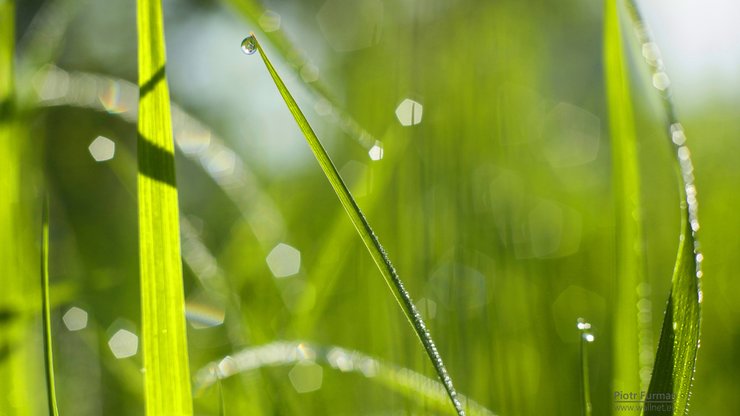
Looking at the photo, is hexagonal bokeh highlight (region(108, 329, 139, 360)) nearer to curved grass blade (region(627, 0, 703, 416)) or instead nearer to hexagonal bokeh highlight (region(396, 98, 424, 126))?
hexagonal bokeh highlight (region(396, 98, 424, 126))

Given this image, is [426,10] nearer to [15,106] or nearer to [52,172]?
[15,106]

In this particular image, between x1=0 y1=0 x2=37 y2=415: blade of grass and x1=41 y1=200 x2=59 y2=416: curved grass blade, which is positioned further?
x1=0 y1=0 x2=37 y2=415: blade of grass

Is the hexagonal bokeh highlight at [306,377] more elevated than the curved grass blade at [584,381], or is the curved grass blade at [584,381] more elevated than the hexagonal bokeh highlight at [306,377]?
the hexagonal bokeh highlight at [306,377]

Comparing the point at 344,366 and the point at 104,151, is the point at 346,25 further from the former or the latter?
the point at 344,366

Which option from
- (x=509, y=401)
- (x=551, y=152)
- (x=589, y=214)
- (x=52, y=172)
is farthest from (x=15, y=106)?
(x=52, y=172)

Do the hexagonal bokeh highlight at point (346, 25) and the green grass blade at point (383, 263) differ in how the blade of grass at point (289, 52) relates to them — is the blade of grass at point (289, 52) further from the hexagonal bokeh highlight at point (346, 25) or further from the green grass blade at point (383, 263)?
the hexagonal bokeh highlight at point (346, 25)

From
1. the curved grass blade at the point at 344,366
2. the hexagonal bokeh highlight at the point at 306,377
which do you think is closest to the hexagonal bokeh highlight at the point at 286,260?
the hexagonal bokeh highlight at the point at 306,377

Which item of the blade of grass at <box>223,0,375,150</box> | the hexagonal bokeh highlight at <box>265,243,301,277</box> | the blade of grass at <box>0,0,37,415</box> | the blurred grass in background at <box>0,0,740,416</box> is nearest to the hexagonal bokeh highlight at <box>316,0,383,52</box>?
the blurred grass in background at <box>0,0,740,416</box>
